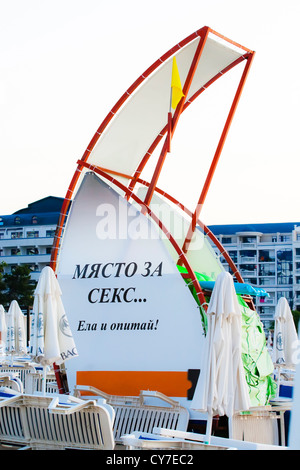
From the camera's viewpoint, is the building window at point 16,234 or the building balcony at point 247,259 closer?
the building window at point 16,234

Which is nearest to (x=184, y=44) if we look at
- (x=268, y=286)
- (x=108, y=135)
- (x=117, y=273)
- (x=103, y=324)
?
(x=108, y=135)

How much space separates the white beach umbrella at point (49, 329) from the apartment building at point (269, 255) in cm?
8527

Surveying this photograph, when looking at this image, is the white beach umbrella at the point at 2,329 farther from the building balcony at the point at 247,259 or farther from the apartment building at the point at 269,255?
the building balcony at the point at 247,259

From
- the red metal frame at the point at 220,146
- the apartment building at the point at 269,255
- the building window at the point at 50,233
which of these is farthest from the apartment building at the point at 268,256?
the red metal frame at the point at 220,146

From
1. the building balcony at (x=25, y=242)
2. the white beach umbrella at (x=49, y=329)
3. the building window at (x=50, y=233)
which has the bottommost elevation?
the white beach umbrella at (x=49, y=329)

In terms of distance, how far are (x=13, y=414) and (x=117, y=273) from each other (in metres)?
4.78

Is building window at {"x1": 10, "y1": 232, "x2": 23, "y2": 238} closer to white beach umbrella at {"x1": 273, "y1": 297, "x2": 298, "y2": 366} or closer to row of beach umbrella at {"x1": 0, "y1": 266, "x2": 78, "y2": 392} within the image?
white beach umbrella at {"x1": 273, "y1": 297, "x2": 298, "y2": 366}

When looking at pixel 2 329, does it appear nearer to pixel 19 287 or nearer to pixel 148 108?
pixel 148 108

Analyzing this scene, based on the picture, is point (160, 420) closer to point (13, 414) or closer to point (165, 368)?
point (165, 368)

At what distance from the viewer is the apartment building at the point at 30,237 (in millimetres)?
76375

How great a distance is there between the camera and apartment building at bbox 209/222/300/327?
317ft

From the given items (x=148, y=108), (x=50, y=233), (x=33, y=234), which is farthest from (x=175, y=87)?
(x=33, y=234)

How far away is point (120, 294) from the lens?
13617 mm

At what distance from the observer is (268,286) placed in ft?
322
